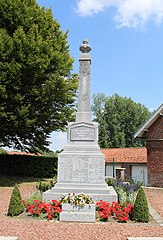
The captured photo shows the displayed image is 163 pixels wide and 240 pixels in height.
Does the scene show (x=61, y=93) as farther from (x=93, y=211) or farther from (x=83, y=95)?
(x=93, y=211)

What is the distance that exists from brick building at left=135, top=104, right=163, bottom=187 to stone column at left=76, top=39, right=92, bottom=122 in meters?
9.31

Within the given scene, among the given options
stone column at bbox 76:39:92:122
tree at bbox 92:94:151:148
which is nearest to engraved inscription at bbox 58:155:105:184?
stone column at bbox 76:39:92:122

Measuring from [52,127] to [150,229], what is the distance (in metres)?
13.3

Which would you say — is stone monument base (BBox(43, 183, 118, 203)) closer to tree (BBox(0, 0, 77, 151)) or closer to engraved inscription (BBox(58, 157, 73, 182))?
engraved inscription (BBox(58, 157, 73, 182))

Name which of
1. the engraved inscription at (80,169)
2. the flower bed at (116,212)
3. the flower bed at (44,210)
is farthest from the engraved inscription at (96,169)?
the flower bed at (44,210)

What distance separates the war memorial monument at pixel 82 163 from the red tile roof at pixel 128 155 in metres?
16.2

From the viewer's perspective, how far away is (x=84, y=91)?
38.5ft

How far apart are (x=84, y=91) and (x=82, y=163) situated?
320 cm

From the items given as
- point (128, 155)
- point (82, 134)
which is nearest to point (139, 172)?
point (128, 155)

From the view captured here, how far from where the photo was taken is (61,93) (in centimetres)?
1814

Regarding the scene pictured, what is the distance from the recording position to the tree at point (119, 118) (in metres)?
48.3

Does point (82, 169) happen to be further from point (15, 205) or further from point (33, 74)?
point (33, 74)

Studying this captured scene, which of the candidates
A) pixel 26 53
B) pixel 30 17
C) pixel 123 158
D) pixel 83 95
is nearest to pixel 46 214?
pixel 83 95

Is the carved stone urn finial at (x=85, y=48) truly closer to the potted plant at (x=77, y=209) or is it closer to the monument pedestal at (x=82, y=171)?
the monument pedestal at (x=82, y=171)
